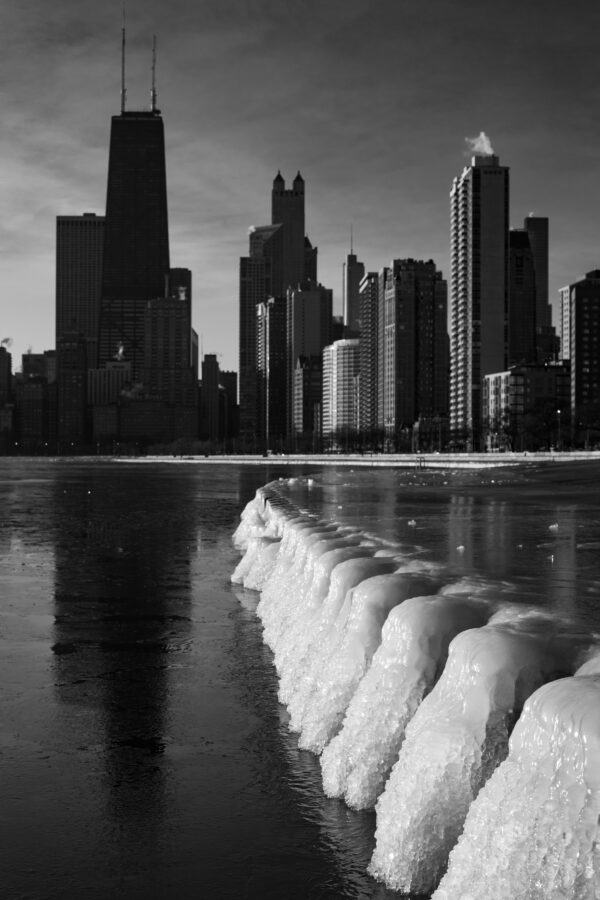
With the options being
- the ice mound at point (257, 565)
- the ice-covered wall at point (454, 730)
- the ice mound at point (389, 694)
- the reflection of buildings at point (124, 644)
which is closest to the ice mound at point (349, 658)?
the ice-covered wall at point (454, 730)

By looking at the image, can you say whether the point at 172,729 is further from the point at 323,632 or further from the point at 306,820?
the point at 306,820

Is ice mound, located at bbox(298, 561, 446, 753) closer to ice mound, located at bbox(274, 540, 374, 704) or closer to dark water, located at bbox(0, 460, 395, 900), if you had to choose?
dark water, located at bbox(0, 460, 395, 900)

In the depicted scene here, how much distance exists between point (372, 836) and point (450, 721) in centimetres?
151

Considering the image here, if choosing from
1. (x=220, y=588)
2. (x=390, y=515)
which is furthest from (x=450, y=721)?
(x=390, y=515)

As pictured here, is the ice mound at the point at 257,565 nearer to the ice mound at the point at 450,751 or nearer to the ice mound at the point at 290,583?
the ice mound at the point at 290,583

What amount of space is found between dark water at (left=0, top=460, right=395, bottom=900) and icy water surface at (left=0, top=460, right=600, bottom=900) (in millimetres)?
24

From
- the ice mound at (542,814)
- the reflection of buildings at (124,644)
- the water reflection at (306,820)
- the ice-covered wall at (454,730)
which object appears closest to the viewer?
the ice mound at (542,814)

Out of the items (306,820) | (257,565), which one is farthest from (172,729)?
(257,565)

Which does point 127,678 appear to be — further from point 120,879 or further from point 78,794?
point 120,879

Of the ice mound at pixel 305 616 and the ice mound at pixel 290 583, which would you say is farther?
the ice mound at pixel 290 583

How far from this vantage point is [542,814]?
19.7 ft

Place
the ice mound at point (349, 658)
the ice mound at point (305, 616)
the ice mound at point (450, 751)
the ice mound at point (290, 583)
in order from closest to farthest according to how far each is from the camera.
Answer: the ice mound at point (450, 751) → the ice mound at point (349, 658) → the ice mound at point (305, 616) → the ice mound at point (290, 583)

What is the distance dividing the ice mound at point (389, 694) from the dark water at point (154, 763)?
274 mm

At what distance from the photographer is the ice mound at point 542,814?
5680 millimetres
